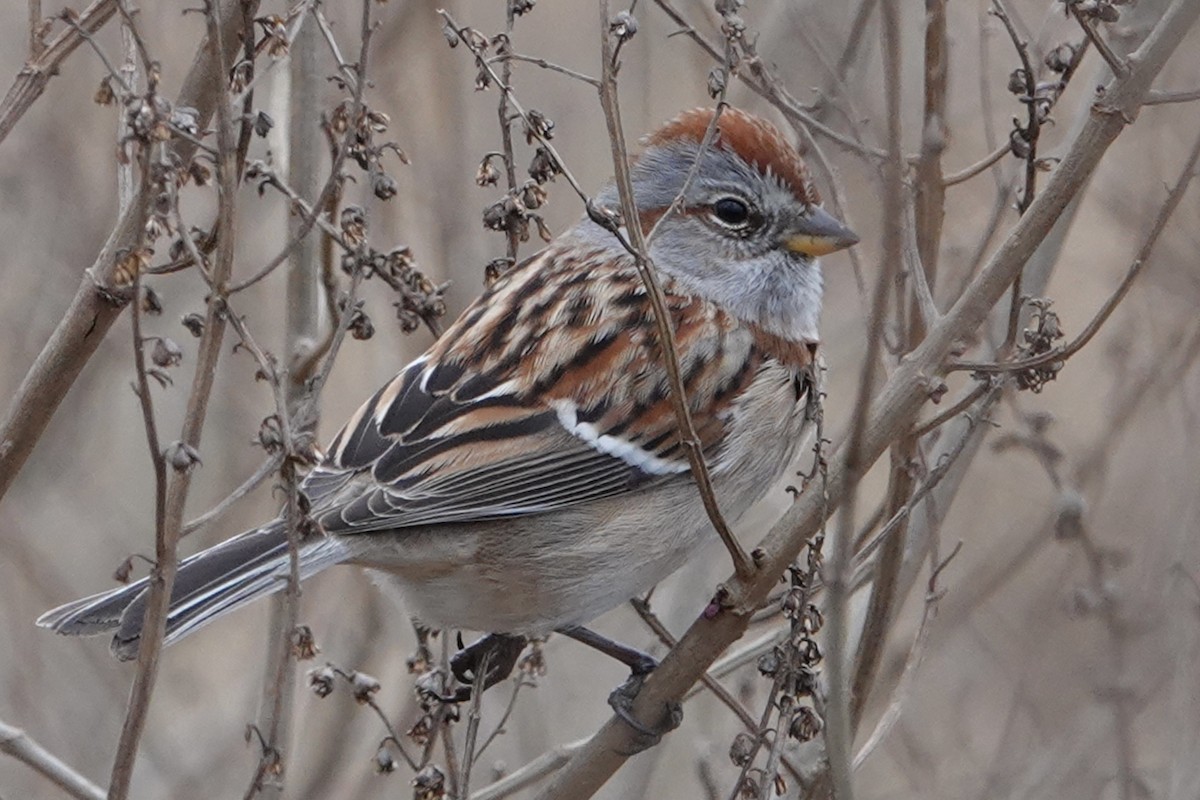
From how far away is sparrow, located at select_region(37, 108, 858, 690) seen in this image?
407 cm

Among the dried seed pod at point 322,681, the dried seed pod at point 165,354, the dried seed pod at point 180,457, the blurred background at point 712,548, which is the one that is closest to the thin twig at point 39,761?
the dried seed pod at point 322,681

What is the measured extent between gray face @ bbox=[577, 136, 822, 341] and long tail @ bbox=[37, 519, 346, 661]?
142 cm

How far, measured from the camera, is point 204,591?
3561 millimetres

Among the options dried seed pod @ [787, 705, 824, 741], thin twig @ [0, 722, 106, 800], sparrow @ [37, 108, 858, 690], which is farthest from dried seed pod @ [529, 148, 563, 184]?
thin twig @ [0, 722, 106, 800]

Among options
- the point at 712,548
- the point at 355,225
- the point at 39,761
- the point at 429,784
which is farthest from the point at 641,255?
the point at 712,548

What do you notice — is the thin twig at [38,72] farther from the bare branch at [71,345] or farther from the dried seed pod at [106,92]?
the dried seed pod at [106,92]

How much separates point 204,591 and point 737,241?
73.2 inches

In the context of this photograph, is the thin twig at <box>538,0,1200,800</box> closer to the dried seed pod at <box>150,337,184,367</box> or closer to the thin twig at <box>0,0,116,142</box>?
the dried seed pod at <box>150,337,184,367</box>

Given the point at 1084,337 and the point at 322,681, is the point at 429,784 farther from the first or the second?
the point at 1084,337

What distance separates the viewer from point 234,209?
250 cm

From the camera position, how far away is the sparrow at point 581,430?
4.07m

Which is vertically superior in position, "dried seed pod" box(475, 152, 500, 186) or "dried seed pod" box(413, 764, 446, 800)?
"dried seed pod" box(475, 152, 500, 186)

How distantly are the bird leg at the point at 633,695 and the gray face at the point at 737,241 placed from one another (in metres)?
1.00

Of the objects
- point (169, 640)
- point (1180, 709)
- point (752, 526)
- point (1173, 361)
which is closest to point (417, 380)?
point (169, 640)
